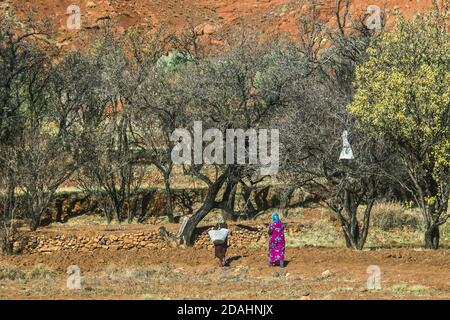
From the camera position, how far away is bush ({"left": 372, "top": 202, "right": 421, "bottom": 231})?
30.8m

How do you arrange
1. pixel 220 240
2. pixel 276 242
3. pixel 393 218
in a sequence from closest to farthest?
pixel 276 242
pixel 220 240
pixel 393 218

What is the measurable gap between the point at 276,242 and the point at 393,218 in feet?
40.1

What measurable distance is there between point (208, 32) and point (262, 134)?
46.7m

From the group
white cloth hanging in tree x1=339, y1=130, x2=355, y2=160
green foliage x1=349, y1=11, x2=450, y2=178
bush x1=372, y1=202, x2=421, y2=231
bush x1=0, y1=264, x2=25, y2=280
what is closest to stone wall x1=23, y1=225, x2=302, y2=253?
bush x1=0, y1=264, x2=25, y2=280

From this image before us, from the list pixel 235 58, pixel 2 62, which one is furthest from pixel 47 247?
pixel 2 62

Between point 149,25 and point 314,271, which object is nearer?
point 314,271

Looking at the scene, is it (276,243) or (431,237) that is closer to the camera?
(276,243)

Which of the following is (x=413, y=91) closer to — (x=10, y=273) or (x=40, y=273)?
(x=40, y=273)

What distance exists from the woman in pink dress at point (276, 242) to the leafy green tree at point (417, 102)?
402cm

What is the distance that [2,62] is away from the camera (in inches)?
1312

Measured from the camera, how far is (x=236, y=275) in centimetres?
1969

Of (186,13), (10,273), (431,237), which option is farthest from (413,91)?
(186,13)

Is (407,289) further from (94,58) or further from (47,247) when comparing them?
(94,58)

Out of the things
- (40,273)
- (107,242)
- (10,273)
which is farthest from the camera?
(107,242)
